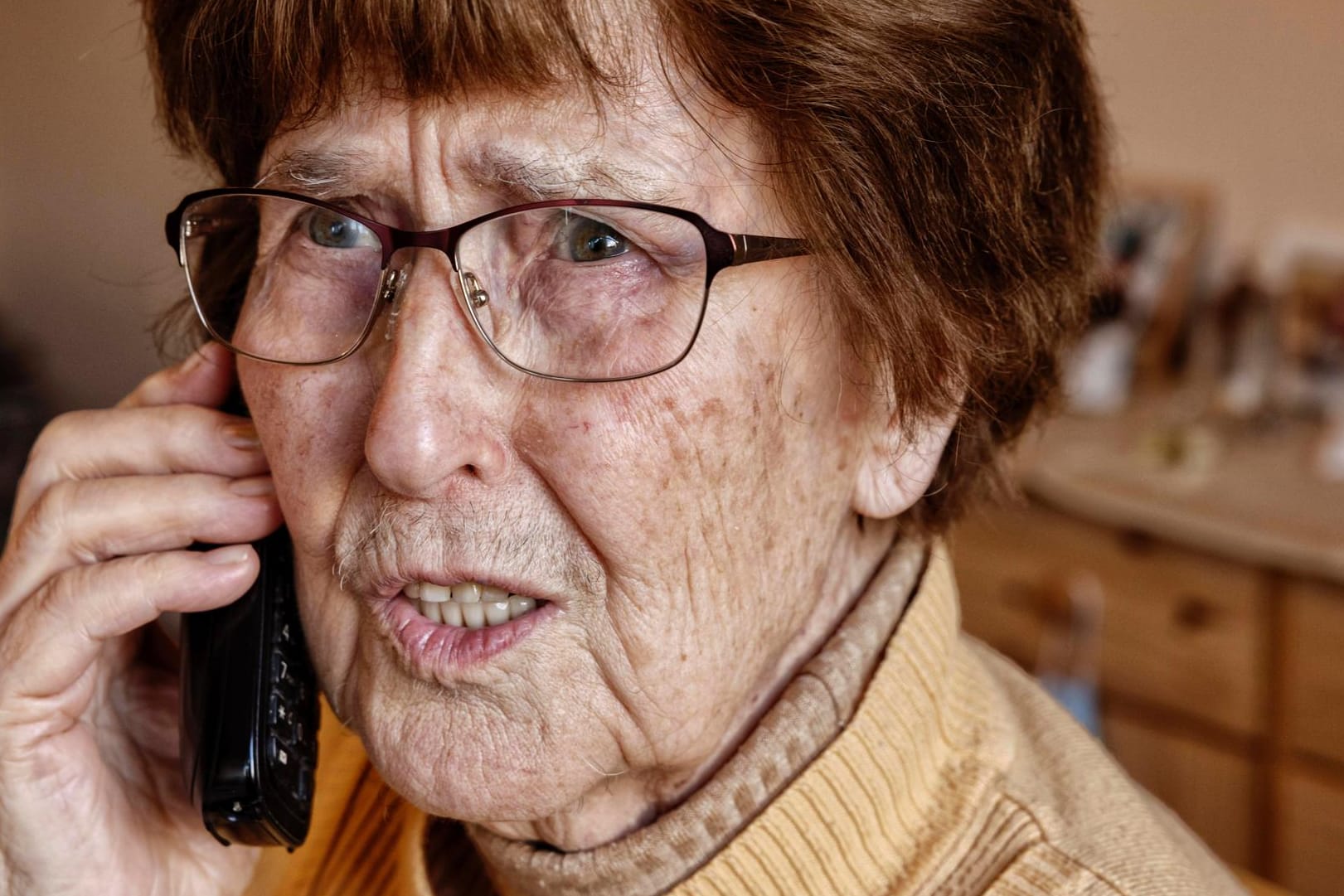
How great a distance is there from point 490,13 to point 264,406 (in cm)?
35

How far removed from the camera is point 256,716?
1.03 metres

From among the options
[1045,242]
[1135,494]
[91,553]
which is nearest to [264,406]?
[91,553]

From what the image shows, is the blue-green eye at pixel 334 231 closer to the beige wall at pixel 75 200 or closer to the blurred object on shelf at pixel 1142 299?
the blurred object on shelf at pixel 1142 299

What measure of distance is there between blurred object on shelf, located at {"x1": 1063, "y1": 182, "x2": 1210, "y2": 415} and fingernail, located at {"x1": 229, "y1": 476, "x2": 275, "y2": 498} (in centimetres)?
160

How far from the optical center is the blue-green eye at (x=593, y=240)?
2.76 ft

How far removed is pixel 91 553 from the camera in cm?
110

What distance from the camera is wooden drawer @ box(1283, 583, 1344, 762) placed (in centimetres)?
192

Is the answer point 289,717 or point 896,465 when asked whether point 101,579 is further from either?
point 896,465

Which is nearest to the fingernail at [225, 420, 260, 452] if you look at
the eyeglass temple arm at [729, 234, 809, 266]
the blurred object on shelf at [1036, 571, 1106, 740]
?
the eyeglass temple arm at [729, 234, 809, 266]

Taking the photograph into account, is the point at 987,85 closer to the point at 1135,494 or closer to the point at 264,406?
the point at 264,406

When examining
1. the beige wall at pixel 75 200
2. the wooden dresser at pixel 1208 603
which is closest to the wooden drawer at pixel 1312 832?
the wooden dresser at pixel 1208 603

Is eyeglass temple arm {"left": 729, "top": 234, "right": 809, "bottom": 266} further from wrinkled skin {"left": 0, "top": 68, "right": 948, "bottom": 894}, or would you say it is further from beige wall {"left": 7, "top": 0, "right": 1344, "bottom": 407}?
beige wall {"left": 7, "top": 0, "right": 1344, "bottom": 407}

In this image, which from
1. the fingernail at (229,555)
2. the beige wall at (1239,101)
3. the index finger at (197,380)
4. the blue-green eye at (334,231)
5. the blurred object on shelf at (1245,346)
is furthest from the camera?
the beige wall at (1239,101)

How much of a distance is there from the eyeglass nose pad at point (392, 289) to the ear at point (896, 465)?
1.20 ft
